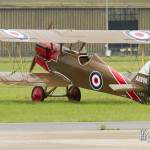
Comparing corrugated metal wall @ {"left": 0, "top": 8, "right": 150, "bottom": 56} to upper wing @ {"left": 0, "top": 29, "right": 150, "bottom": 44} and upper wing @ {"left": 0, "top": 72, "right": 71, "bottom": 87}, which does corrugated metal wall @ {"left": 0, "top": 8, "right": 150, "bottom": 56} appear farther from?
upper wing @ {"left": 0, "top": 72, "right": 71, "bottom": 87}

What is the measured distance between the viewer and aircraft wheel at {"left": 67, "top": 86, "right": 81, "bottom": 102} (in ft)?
101

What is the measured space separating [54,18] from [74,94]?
7165cm

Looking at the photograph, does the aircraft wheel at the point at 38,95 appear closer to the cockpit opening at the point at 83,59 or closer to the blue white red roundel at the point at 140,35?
the cockpit opening at the point at 83,59

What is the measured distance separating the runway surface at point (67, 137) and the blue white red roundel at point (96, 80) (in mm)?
8020

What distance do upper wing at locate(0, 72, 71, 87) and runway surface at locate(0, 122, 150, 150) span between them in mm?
9341

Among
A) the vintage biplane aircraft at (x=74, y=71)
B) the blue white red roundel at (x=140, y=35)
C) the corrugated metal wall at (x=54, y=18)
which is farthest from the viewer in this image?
the corrugated metal wall at (x=54, y=18)

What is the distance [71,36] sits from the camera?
101 ft

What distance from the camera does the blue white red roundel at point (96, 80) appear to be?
94.1 ft

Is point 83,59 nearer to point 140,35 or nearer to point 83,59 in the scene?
point 83,59

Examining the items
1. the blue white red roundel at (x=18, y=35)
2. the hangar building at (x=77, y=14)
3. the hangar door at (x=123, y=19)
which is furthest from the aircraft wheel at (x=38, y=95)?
the hangar door at (x=123, y=19)

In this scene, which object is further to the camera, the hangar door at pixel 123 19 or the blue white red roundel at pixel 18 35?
the hangar door at pixel 123 19

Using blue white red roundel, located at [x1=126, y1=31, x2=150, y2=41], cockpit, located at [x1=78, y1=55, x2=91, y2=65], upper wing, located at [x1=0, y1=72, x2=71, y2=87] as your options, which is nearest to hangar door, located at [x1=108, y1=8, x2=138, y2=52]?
blue white red roundel, located at [x1=126, y1=31, x2=150, y2=41]

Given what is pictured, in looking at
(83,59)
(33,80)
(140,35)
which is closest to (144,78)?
(83,59)

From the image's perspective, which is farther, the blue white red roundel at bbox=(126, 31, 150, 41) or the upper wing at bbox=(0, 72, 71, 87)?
the blue white red roundel at bbox=(126, 31, 150, 41)
